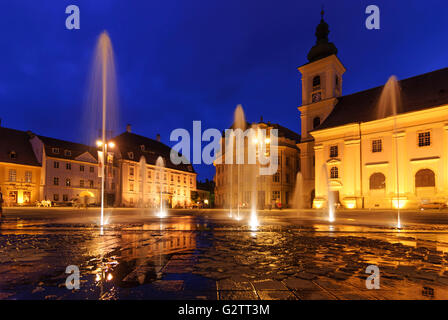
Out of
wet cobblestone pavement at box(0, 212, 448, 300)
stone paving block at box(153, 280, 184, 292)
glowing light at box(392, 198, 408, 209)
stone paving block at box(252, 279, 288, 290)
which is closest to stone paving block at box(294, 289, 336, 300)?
wet cobblestone pavement at box(0, 212, 448, 300)

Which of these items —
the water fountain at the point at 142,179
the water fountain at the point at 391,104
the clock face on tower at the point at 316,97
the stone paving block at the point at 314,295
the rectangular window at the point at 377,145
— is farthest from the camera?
→ the water fountain at the point at 142,179

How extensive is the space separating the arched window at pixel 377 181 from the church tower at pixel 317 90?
400 inches

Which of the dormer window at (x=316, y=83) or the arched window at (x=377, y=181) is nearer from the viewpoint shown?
the arched window at (x=377, y=181)

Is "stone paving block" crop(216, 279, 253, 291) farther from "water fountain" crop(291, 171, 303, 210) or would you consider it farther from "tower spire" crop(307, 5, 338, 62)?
"tower spire" crop(307, 5, 338, 62)

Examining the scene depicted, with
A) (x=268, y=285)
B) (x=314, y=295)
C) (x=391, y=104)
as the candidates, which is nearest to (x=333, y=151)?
(x=391, y=104)

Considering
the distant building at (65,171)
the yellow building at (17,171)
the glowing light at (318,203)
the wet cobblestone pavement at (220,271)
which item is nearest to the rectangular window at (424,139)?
the glowing light at (318,203)

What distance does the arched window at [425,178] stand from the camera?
1265 inches

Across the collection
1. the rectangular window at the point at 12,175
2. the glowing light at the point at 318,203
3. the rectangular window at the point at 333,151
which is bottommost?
the glowing light at the point at 318,203

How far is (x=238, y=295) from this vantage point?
3139mm

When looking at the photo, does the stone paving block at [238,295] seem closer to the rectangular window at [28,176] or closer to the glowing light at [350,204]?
the glowing light at [350,204]

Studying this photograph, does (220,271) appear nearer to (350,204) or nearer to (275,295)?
(275,295)

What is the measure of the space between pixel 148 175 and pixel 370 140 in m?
42.8

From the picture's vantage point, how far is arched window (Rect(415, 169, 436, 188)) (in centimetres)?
3212
